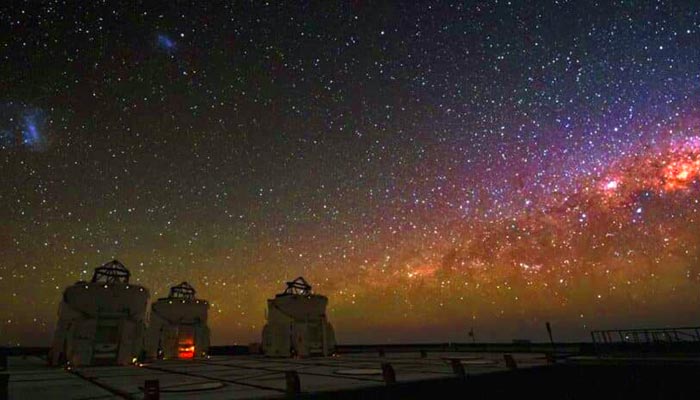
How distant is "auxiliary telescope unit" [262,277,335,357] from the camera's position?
144 feet

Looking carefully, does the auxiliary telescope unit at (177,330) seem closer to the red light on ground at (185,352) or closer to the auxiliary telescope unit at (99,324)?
the red light on ground at (185,352)

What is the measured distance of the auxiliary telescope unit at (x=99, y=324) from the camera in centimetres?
3259

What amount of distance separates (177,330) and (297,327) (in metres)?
13.7

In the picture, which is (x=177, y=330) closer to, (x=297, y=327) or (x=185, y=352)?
(x=185, y=352)

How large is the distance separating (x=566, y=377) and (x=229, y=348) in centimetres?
4930

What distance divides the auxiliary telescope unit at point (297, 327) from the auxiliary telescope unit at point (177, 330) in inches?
293

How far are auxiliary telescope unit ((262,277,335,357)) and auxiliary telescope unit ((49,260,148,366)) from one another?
13972 mm

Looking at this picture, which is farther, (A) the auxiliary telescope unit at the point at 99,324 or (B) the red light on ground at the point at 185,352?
(B) the red light on ground at the point at 185,352

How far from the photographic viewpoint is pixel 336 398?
10531 mm

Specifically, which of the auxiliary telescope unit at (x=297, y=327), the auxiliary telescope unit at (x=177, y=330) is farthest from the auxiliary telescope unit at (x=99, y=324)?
the auxiliary telescope unit at (x=297, y=327)

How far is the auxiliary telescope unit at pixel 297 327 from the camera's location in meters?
43.8

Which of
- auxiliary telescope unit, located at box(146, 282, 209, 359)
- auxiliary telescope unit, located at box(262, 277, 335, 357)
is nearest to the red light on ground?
auxiliary telescope unit, located at box(146, 282, 209, 359)

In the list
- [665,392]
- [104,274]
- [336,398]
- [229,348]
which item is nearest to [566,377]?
[665,392]

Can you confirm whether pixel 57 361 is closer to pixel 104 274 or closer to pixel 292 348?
pixel 104 274
